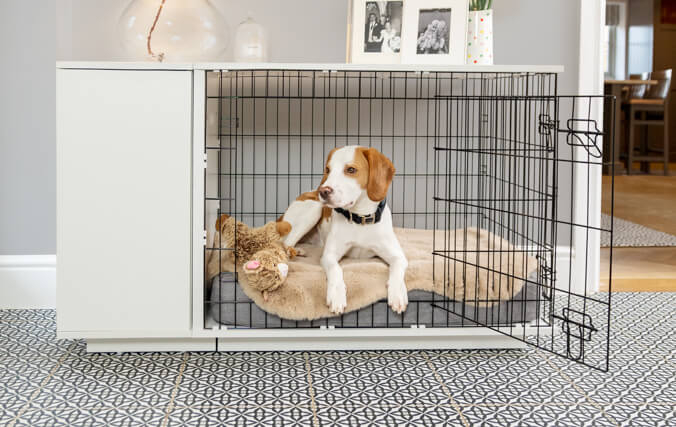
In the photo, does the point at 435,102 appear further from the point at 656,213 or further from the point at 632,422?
the point at 656,213

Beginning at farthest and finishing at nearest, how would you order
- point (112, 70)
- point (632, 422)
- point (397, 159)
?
point (397, 159), point (112, 70), point (632, 422)

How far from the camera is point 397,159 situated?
304 centimetres

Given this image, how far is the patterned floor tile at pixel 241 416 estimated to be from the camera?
1805 mm

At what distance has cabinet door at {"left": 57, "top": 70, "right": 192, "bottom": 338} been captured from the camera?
2.18 meters

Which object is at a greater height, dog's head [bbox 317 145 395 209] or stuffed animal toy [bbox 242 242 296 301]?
dog's head [bbox 317 145 395 209]

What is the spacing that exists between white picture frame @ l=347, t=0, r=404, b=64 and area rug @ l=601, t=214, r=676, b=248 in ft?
7.27

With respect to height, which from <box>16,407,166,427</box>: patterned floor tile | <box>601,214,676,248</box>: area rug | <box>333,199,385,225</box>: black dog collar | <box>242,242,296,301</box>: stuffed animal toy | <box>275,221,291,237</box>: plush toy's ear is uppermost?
<box>333,199,385,225</box>: black dog collar

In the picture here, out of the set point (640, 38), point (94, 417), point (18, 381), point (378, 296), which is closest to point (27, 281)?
point (18, 381)

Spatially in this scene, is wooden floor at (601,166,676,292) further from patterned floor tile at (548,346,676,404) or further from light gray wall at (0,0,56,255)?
light gray wall at (0,0,56,255)

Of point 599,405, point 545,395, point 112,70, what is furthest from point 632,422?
point 112,70

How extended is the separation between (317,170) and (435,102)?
564mm


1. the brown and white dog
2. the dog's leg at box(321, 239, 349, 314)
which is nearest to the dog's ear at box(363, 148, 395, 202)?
the brown and white dog

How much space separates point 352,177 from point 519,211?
106 cm

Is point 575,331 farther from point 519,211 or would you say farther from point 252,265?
point 252,265
